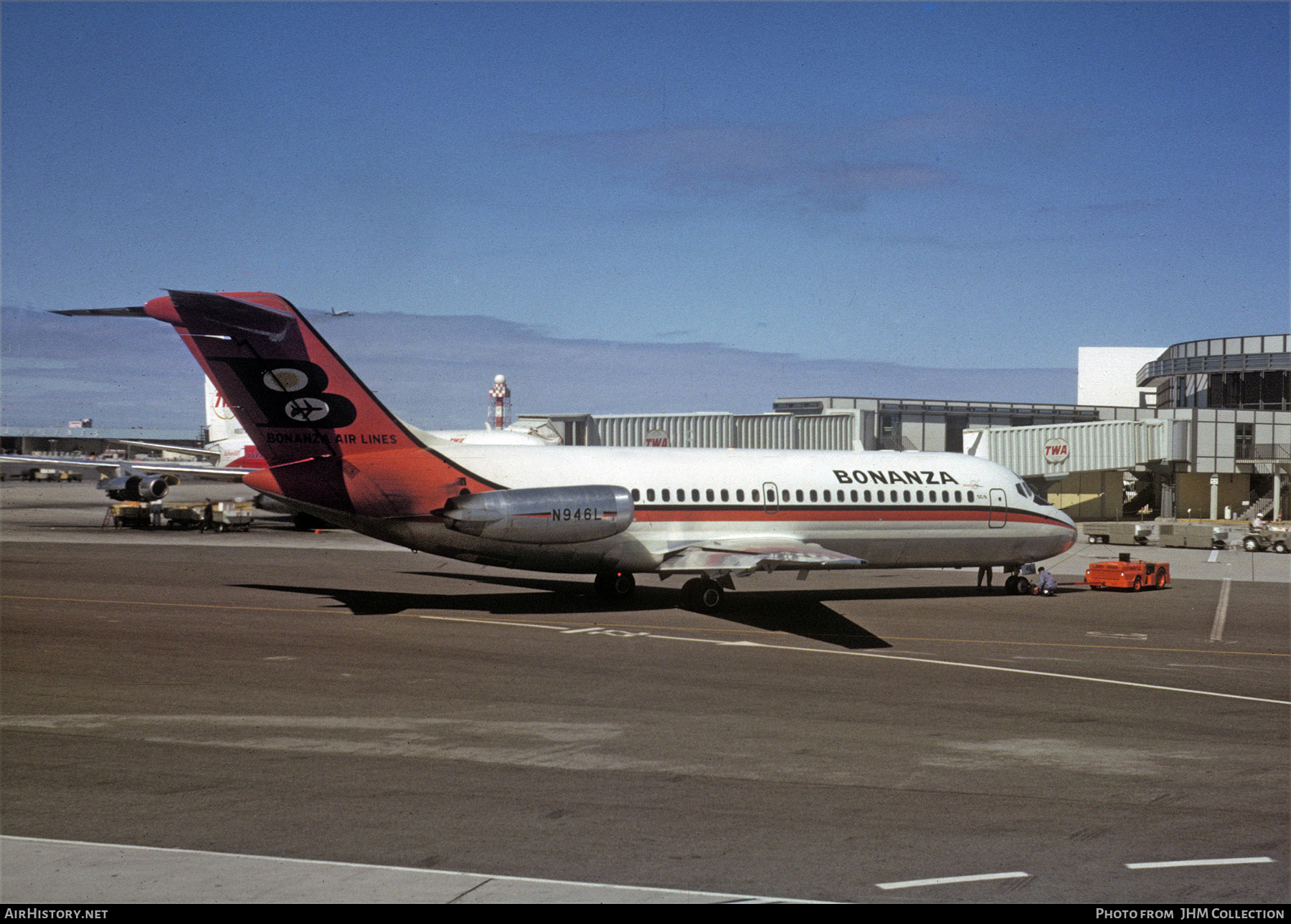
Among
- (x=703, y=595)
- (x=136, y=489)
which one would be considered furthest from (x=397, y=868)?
(x=136, y=489)

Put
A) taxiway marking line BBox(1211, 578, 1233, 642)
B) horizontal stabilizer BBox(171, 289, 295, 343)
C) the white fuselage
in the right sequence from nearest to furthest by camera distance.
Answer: horizontal stabilizer BBox(171, 289, 295, 343)
taxiway marking line BBox(1211, 578, 1233, 642)
the white fuselage

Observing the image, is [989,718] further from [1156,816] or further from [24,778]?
[24,778]

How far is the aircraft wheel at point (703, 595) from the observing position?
24.5 m

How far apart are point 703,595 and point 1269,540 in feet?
109

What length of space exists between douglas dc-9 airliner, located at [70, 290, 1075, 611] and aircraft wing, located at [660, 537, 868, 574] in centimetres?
5

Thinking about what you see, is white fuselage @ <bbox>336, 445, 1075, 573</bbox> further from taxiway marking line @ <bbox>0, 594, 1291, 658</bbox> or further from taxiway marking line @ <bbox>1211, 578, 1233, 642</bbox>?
taxiway marking line @ <bbox>1211, 578, 1233, 642</bbox>

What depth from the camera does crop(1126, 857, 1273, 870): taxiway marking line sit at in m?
A: 8.30

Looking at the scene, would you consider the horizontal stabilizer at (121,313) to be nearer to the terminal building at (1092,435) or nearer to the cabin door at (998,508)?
the cabin door at (998,508)

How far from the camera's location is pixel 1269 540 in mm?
45938

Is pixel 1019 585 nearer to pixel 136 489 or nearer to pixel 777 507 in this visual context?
pixel 777 507

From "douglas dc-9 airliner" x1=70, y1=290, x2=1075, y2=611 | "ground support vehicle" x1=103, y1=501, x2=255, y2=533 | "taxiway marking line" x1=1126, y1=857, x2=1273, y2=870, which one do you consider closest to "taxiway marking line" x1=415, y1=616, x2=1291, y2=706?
"douglas dc-9 airliner" x1=70, y1=290, x2=1075, y2=611

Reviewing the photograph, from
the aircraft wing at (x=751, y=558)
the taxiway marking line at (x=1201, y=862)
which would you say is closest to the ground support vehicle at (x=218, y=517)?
the aircraft wing at (x=751, y=558)

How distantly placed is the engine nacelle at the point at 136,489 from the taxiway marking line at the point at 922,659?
36.1 meters

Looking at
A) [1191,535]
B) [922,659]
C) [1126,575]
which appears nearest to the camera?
[922,659]
